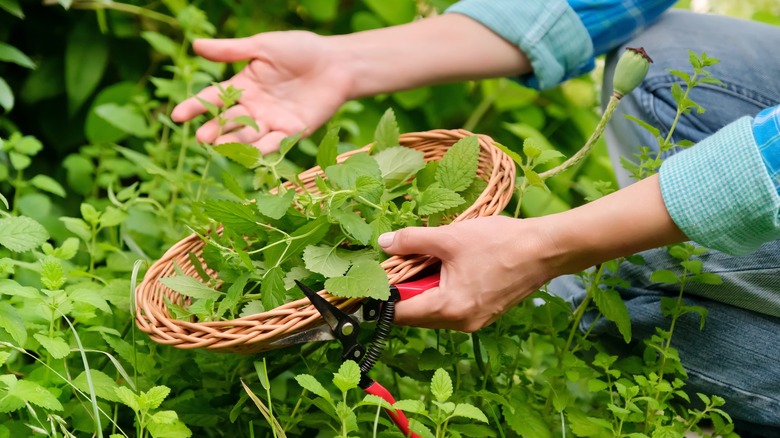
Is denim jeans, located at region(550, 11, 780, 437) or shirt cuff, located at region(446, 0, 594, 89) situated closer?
denim jeans, located at region(550, 11, 780, 437)

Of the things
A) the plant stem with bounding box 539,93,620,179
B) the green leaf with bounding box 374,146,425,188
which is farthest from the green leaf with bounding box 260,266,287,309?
the plant stem with bounding box 539,93,620,179

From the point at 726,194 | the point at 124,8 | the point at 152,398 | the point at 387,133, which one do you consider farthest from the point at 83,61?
the point at 726,194

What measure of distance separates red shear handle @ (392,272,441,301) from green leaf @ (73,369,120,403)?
12.4 inches

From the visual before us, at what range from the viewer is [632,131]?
51.6 inches

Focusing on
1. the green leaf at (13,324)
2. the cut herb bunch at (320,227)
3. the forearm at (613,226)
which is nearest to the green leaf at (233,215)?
the cut herb bunch at (320,227)

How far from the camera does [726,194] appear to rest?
2.89ft

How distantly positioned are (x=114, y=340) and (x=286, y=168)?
293mm

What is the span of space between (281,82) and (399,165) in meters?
0.38

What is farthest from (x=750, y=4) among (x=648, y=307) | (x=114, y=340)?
(x=114, y=340)

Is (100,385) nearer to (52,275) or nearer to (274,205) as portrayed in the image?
(52,275)

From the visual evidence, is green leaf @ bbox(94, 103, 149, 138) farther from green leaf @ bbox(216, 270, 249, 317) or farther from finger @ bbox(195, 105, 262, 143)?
green leaf @ bbox(216, 270, 249, 317)

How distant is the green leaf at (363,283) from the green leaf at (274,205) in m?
0.11

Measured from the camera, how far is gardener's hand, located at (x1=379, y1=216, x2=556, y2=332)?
2.86 feet

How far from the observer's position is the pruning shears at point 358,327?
85 centimetres
